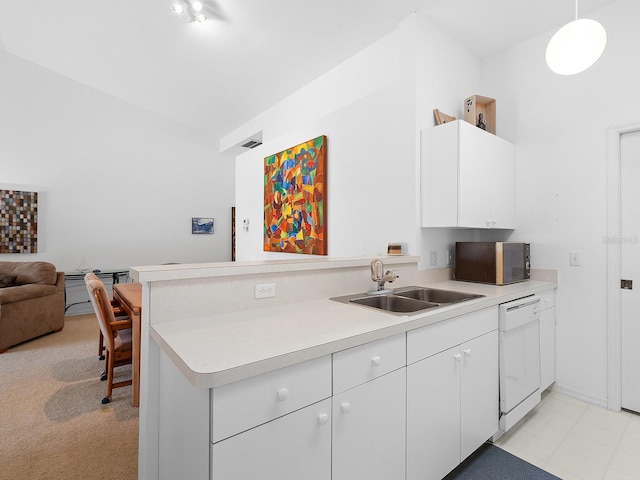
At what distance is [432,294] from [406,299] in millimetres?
393

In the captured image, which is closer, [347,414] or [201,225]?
[347,414]

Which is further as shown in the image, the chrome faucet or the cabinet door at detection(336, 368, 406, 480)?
the chrome faucet

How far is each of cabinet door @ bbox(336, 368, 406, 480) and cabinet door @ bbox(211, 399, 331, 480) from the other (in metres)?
0.05

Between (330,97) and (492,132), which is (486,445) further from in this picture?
(330,97)

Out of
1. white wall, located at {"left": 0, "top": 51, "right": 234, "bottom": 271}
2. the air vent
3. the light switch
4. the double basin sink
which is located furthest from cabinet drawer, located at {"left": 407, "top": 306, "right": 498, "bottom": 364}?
white wall, located at {"left": 0, "top": 51, "right": 234, "bottom": 271}

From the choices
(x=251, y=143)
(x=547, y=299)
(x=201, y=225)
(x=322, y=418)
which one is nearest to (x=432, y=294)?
(x=547, y=299)

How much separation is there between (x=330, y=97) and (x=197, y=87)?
203 centimetres

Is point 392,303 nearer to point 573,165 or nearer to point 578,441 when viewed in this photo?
point 578,441

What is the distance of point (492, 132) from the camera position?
2.69 meters

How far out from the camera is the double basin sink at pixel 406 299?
1.85m

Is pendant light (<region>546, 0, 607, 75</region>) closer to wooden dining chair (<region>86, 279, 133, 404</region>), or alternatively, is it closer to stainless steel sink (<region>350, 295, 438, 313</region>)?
stainless steel sink (<region>350, 295, 438, 313</region>)

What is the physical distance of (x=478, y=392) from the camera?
5.72 ft

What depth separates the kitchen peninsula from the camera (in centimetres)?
92

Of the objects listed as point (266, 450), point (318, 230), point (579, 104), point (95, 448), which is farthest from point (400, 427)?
point (579, 104)
